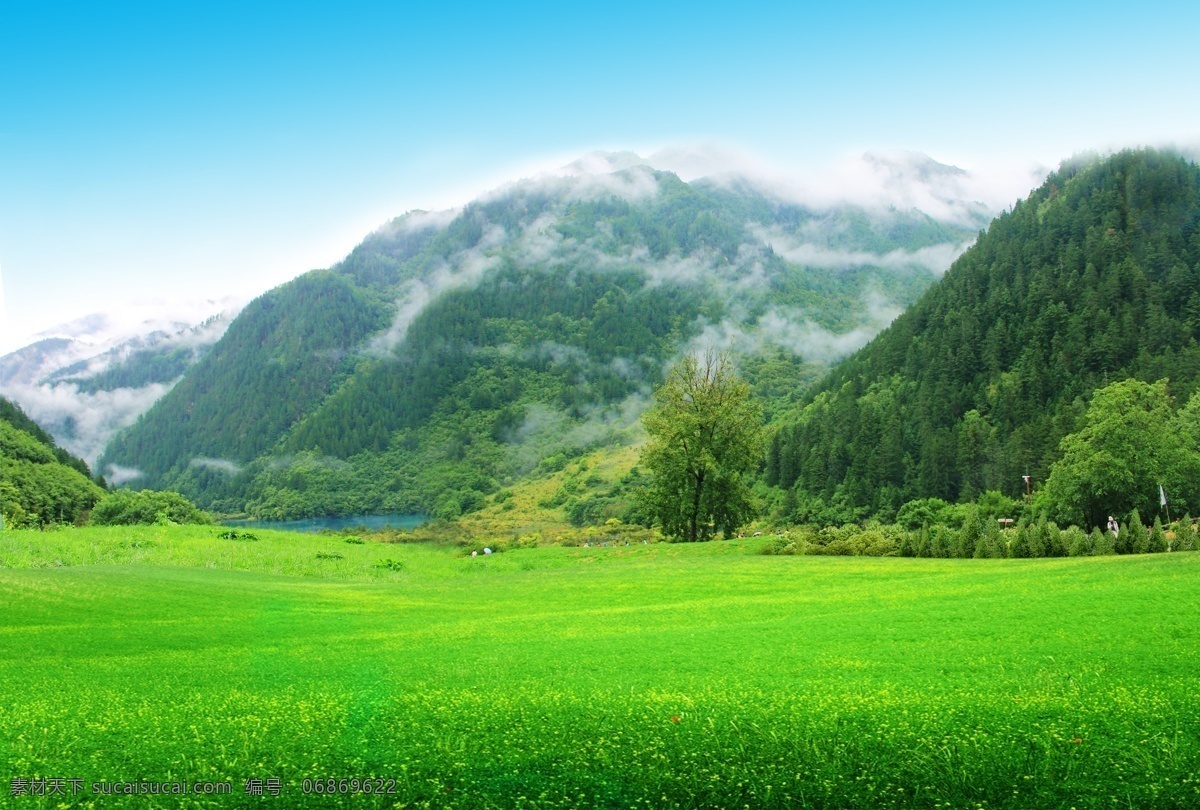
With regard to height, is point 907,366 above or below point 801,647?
above

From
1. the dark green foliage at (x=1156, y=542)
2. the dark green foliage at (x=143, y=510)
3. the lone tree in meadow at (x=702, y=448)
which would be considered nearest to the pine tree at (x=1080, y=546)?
the dark green foliage at (x=1156, y=542)

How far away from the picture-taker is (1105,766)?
33.8 ft

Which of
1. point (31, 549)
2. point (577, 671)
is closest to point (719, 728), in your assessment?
point (577, 671)

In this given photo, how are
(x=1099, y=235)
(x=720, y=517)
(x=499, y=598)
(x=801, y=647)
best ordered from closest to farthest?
(x=801, y=647) < (x=499, y=598) < (x=720, y=517) < (x=1099, y=235)

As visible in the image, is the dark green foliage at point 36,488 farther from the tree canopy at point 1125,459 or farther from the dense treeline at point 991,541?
the tree canopy at point 1125,459

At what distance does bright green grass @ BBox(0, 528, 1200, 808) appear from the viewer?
10.5 metres

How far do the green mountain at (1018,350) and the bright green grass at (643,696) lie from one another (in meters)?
87.2

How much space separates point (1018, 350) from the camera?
5049 inches

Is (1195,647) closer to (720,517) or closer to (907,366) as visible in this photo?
(720,517)

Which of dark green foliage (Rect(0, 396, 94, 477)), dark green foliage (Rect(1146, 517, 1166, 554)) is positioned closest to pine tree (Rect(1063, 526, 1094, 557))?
dark green foliage (Rect(1146, 517, 1166, 554))

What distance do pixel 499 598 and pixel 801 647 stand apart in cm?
1663

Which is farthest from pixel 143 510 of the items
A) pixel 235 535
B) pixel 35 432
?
pixel 35 432

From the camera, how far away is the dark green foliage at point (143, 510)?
205ft

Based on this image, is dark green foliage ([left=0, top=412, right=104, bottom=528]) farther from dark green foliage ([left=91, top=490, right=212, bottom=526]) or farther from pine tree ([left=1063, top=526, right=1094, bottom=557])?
pine tree ([left=1063, top=526, right=1094, bottom=557])
